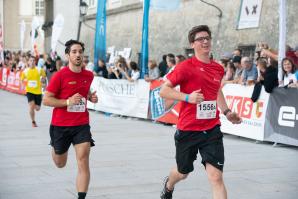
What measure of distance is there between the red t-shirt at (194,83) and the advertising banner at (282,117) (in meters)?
5.46

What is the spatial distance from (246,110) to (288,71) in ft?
4.05

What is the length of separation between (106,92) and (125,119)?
1951 millimetres

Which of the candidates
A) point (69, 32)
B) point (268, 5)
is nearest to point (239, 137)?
point (268, 5)

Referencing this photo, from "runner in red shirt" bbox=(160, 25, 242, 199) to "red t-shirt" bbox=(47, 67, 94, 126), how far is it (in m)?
1.25

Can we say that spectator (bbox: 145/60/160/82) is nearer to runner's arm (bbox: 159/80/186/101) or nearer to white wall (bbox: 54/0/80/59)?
runner's arm (bbox: 159/80/186/101)

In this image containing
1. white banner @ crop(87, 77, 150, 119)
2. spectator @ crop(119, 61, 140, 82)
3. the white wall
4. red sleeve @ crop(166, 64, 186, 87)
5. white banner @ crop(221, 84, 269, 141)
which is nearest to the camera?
red sleeve @ crop(166, 64, 186, 87)

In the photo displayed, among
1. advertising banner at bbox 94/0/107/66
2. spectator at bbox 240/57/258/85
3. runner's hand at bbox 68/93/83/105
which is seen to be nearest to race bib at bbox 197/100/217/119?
runner's hand at bbox 68/93/83/105

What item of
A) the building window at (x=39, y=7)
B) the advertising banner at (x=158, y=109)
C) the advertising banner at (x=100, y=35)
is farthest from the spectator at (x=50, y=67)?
the building window at (x=39, y=7)

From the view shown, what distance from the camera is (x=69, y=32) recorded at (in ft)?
123

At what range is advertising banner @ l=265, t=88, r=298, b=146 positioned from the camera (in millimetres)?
11009

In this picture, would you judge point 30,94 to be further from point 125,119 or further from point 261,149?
point 261,149

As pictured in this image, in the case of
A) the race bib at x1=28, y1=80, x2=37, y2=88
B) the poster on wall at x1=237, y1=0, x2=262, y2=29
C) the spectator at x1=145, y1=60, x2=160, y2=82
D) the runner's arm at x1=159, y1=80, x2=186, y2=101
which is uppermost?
the poster on wall at x1=237, y1=0, x2=262, y2=29

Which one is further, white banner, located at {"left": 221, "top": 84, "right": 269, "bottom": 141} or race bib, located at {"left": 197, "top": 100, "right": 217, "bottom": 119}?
white banner, located at {"left": 221, "top": 84, "right": 269, "bottom": 141}

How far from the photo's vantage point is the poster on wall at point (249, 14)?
59.8 ft
